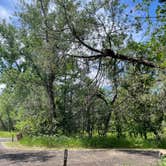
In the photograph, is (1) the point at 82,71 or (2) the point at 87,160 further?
(2) the point at 87,160

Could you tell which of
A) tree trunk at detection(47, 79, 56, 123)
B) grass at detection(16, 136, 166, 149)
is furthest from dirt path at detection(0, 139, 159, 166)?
tree trunk at detection(47, 79, 56, 123)

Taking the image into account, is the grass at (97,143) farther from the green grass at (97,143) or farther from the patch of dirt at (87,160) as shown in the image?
the patch of dirt at (87,160)

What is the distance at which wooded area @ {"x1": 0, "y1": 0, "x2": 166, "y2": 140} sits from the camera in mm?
6246

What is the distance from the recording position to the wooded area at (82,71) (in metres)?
6.25

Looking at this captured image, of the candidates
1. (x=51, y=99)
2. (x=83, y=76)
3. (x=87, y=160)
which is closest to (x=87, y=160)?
(x=87, y=160)

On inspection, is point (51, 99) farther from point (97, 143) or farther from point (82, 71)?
point (82, 71)

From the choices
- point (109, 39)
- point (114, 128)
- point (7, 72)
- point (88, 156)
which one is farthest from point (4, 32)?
point (109, 39)

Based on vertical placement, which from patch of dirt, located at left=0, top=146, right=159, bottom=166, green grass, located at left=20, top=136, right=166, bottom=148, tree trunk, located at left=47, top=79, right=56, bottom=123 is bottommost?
patch of dirt, located at left=0, top=146, right=159, bottom=166

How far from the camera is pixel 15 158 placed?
43.1ft

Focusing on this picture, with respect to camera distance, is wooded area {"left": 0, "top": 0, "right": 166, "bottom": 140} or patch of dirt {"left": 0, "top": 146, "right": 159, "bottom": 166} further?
patch of dirt {"left": 0, "top": 146, "right": 159, "bottom": 166}

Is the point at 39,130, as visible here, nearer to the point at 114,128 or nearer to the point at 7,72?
the point at 7,72

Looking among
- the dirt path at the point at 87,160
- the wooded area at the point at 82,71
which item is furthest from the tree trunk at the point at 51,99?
the dirt path at the point at 87,160

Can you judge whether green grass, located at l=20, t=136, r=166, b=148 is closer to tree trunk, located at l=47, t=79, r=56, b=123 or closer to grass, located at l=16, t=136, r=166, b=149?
grass, located at l=16, t=136, r=166, b=149

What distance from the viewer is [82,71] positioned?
7078 millimetres
